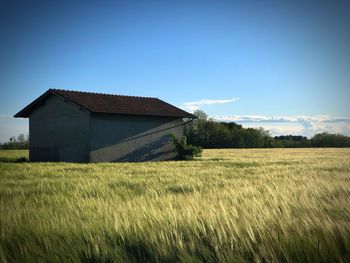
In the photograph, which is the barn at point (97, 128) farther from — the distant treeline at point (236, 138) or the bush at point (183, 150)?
the distant treeline at point (236, 138)

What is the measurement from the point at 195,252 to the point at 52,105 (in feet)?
93.8

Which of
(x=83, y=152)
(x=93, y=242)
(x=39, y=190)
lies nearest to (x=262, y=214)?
(x=93, y=242)

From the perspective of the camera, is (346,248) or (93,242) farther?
(93,242)

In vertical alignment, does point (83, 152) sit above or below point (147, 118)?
below

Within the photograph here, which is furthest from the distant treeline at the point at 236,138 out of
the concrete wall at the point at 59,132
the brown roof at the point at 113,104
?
the concrete wall at the point at 59,132

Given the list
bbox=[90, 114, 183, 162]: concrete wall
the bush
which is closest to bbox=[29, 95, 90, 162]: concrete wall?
bbox=[90, 114, 183, 162]: concrete wall

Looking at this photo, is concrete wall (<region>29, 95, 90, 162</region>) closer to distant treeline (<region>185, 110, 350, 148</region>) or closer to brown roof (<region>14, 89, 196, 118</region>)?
brown roof (<region>14, 89, 196, 118</region>)

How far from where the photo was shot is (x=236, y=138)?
81500 millimetres

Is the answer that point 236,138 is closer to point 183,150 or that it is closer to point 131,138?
point 183,150

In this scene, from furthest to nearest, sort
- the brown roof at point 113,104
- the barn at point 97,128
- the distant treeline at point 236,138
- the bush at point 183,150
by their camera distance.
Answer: the distant treeline at point 236,138, the bush at point 183,150, the brown roof at point 113,104, the barn at point 97,128

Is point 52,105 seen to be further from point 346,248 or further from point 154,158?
point 346,248

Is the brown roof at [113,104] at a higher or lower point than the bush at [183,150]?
higher

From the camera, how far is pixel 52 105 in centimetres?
2988

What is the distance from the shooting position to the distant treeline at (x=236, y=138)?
77713 millimetres
